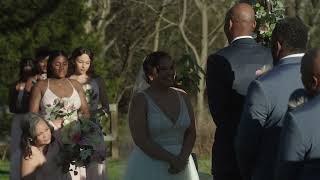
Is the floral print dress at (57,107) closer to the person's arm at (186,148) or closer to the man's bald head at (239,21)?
the person's arm at (186,148)

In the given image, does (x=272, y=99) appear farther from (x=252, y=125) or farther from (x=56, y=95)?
(x=56, y=95)

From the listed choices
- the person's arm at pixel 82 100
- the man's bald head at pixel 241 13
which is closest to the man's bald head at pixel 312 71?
the man's bald head at pixel 241 13

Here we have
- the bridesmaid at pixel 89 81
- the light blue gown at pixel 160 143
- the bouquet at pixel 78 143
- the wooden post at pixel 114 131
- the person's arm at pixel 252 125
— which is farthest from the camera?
the wooden post at pixel 114 131

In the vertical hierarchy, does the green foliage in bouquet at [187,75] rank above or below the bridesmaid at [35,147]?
above

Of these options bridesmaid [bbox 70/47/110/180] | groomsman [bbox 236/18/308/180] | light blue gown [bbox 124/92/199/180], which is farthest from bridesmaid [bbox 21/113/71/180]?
groomsman [bbox 236/18/308/180]

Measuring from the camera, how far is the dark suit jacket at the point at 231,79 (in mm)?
7129

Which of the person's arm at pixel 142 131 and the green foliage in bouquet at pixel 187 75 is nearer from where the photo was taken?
the person's arm at pixel 142 131

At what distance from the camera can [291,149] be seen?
5.11 meters

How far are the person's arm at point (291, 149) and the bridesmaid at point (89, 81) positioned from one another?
5.70 m

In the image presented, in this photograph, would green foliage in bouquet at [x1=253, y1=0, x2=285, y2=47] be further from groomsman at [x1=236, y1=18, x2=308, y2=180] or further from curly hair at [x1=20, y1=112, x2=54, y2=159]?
curly hair at [x1=20, y1=112, x2=54, y2=159]

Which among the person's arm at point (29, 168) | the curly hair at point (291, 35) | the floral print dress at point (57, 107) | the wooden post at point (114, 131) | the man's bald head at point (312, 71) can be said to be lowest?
the wooden post at point (114, 131)

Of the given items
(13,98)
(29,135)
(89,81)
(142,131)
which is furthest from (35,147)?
(13,98)

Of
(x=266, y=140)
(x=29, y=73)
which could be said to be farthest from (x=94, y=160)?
(x=266, y=140)

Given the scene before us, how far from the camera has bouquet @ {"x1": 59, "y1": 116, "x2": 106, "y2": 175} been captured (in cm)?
930
